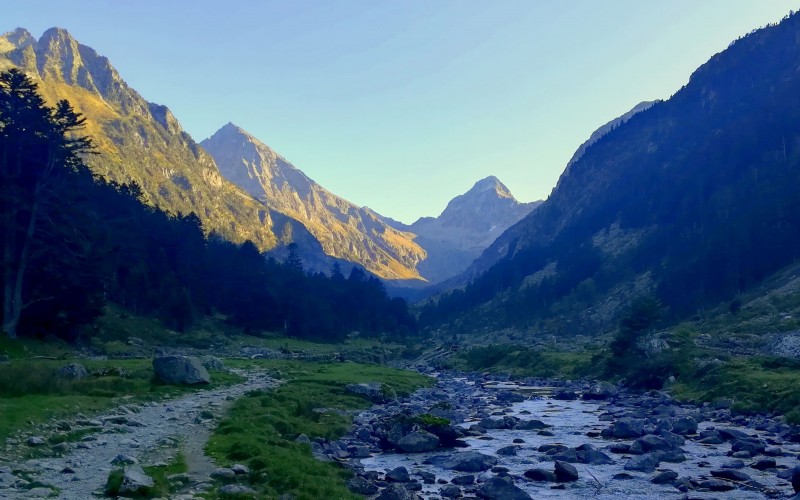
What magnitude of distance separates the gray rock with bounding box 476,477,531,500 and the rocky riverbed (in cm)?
4

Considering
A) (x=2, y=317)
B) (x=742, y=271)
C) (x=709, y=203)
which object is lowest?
(x=2, y=317)

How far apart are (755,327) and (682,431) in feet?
Answer: 190

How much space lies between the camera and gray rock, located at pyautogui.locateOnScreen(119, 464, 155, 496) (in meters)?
16.4

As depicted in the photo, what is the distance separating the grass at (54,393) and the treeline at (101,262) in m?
22.8

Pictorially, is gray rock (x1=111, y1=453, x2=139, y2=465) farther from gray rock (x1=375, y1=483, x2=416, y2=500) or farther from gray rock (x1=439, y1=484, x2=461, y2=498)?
gray rock (x1=439, y1=484, x2=461, y2=498)

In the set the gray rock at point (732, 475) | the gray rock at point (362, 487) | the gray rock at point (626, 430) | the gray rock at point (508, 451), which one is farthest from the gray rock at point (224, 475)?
the gray rock at point (626, 430)

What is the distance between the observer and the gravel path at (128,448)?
659 inches

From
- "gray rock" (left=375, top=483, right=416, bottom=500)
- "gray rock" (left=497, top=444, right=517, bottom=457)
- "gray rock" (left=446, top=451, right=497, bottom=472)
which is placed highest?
"gray rock" (left=375, top=483, right=416, bottom=500)

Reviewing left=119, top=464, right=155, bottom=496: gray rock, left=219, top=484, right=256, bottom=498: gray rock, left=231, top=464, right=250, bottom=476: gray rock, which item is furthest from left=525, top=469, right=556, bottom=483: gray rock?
left=119, top=464, right=155, bottom=496: gray rock

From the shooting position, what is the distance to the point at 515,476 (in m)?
26.7

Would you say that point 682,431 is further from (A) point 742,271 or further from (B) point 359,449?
(A) point 742,271

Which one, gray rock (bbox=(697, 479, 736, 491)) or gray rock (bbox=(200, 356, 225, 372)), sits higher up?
gray rock (bbox=(200, 356, 225, 372))

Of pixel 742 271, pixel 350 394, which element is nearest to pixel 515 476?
pixel 350 394

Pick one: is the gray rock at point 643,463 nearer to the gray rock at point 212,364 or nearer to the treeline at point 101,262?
the gray rock at point 212,364
